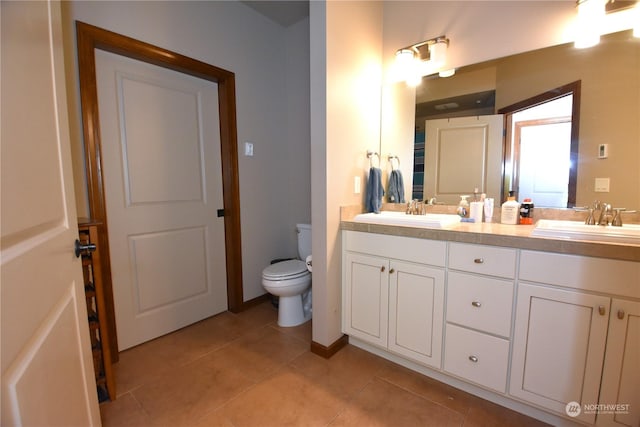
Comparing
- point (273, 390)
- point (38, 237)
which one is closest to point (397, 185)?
point (273, 390)

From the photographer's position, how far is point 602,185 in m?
1.48

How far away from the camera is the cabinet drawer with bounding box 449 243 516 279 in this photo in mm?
1302

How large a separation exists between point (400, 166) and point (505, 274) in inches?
42.9

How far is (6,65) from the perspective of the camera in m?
0.53

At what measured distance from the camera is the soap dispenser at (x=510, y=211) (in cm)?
165

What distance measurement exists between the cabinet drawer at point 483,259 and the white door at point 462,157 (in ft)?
1.90

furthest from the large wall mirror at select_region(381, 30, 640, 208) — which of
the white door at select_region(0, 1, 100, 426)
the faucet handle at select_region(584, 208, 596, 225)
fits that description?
the white door at select_region(0, 1, 100, 426)

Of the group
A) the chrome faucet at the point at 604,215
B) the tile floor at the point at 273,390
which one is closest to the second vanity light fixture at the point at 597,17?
the chrome faucet at the point at 604,215

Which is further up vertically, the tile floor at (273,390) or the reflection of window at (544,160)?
the reflection of window at (544,160)

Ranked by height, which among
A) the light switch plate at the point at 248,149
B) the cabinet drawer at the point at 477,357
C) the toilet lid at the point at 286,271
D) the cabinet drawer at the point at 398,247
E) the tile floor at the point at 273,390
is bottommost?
the tile floor at the point at 273,390

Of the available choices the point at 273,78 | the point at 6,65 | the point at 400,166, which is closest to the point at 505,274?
the point at 400,166

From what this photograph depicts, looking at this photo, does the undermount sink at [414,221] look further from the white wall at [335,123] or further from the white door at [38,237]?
the white door at [38,237]

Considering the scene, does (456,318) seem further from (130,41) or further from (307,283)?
(130,41)

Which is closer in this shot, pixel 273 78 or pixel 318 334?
pixel 318 334
